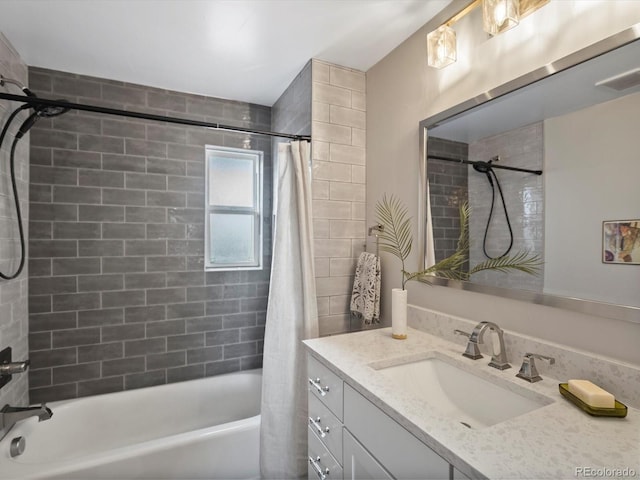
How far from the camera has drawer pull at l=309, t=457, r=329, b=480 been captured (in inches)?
52.0

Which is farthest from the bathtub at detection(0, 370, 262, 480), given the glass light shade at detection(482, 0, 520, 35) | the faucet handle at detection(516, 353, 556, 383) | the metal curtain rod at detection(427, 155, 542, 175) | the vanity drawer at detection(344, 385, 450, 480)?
the glass light shade at detection(482, 0, 520, 35)

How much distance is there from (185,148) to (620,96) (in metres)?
2.45

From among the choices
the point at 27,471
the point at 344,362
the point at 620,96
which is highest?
the point at 620,96

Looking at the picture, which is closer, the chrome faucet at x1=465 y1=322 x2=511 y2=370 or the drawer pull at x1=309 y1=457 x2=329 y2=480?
the chrome faucet at x1=465 y1=322 x2=511 y2=370

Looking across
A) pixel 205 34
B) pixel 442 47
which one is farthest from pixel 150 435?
pixel 442 47

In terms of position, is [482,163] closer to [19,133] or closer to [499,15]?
[499,15]

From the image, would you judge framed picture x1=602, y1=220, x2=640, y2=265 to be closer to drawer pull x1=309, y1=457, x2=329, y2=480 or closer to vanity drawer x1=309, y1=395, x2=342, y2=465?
vanity drawer x1=309, y1=395, x2=342, y2=465

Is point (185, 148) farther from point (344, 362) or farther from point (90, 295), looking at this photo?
point (344, 362)

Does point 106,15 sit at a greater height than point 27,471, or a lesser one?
greater

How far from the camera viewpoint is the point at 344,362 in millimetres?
1274

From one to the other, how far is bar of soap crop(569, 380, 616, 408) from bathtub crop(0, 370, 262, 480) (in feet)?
5.09

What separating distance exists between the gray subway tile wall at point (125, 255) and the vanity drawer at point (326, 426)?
1.33m

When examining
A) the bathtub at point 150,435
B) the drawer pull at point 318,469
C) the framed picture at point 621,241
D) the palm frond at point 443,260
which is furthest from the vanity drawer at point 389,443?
the bathtub at point 150,435

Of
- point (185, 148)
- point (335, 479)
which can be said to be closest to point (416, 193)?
point (335, 479)
